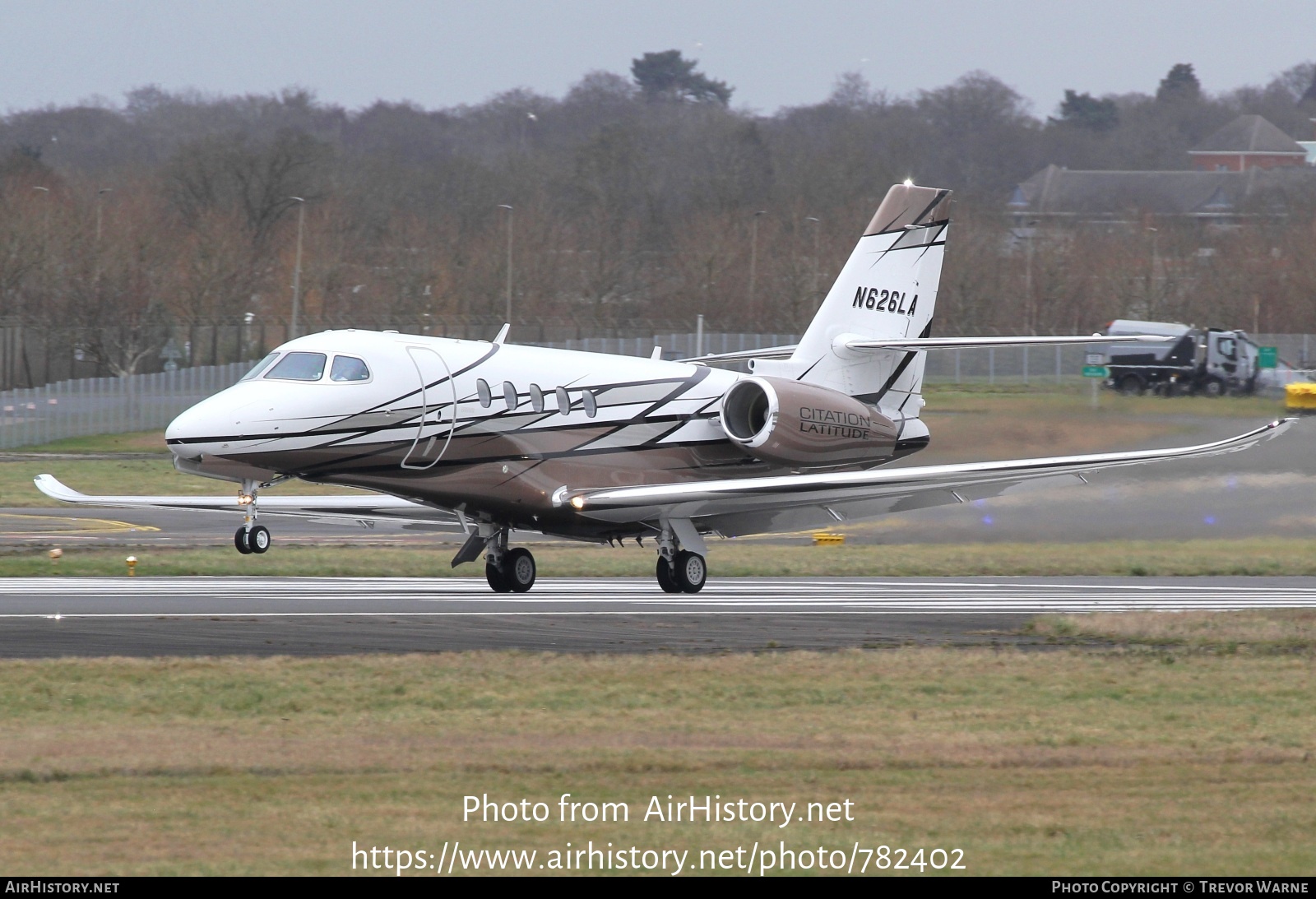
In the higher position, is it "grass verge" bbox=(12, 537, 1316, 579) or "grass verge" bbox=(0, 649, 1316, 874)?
"grass verge" bbox=(0, 649, 1316, 874)

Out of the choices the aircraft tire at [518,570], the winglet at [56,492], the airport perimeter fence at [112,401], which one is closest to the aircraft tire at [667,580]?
the aircraft tire at [518,570]

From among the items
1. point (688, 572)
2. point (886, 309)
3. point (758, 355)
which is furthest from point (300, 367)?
point (886, 309)

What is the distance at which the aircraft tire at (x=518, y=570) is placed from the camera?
21.9 metres

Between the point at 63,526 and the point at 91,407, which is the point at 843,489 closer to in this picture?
the point at 63,526

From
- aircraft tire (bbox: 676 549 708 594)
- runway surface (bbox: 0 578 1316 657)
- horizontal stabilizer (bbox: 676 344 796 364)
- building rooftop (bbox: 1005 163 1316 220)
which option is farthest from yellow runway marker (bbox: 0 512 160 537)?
building rooftop (bbox: 1005 163 1316 220)

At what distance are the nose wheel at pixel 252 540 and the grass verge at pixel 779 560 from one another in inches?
233

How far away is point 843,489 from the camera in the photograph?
21.0 m

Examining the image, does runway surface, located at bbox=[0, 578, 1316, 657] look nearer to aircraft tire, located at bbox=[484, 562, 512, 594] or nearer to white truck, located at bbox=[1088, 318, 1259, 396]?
aircraft tire, located at bbox=[484, 562, 512, 594]

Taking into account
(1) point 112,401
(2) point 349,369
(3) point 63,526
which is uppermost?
(2) point 349,369

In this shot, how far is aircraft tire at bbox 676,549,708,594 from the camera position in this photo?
22109 mm

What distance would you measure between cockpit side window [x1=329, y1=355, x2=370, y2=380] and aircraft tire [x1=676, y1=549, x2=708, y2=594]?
5.04 m

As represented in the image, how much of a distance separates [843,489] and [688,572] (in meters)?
2.52
